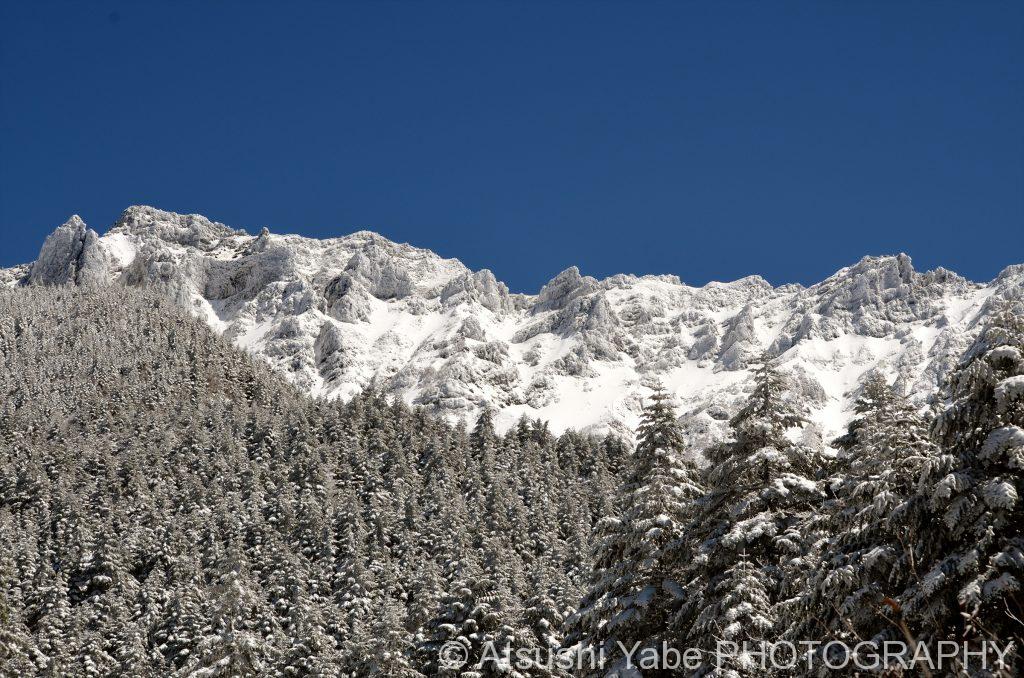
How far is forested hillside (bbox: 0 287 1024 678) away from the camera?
14.0 meters

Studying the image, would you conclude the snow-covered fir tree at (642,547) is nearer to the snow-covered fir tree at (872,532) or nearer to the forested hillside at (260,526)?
the snow-covered fir tree at (872,532)

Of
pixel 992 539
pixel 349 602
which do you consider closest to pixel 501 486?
pixel 349 602

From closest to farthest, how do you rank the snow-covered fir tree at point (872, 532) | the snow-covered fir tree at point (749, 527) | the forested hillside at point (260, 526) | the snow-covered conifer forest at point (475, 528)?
the snow-covered conifer forest at point (475, 528), the snow-covered fir tree at point (872, 532), the snow-covered fir tree at point (749, 527), the forested hillside at point (260, 526)

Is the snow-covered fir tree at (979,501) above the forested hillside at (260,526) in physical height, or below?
below

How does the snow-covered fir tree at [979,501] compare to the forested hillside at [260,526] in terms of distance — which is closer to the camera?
the snow-covered fir tree at [979,501]

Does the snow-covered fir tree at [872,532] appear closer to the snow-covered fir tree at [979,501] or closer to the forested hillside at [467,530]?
the forested hillside at [467,530]

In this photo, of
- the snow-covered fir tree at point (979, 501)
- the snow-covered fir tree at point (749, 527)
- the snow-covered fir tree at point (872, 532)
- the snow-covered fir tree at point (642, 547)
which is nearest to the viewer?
the snow-covered fir tree at point (979, 501)

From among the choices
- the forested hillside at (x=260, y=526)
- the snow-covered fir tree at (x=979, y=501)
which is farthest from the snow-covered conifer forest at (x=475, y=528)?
the forested hillside at (x=260, y=526)

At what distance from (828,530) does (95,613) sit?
198 ft

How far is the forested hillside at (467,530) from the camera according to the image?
14.0 metres

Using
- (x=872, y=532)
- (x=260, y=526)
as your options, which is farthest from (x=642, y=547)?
(x=260, y=526)

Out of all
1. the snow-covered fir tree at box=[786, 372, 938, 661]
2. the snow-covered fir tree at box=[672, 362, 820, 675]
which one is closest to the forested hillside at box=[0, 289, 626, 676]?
the snow-covered fir tree at box=[672, 362, 820, 675]

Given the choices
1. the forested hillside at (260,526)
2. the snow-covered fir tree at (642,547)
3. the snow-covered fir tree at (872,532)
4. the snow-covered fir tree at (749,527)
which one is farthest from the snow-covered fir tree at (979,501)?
the forested hillside at (260,526)

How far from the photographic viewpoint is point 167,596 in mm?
65812
